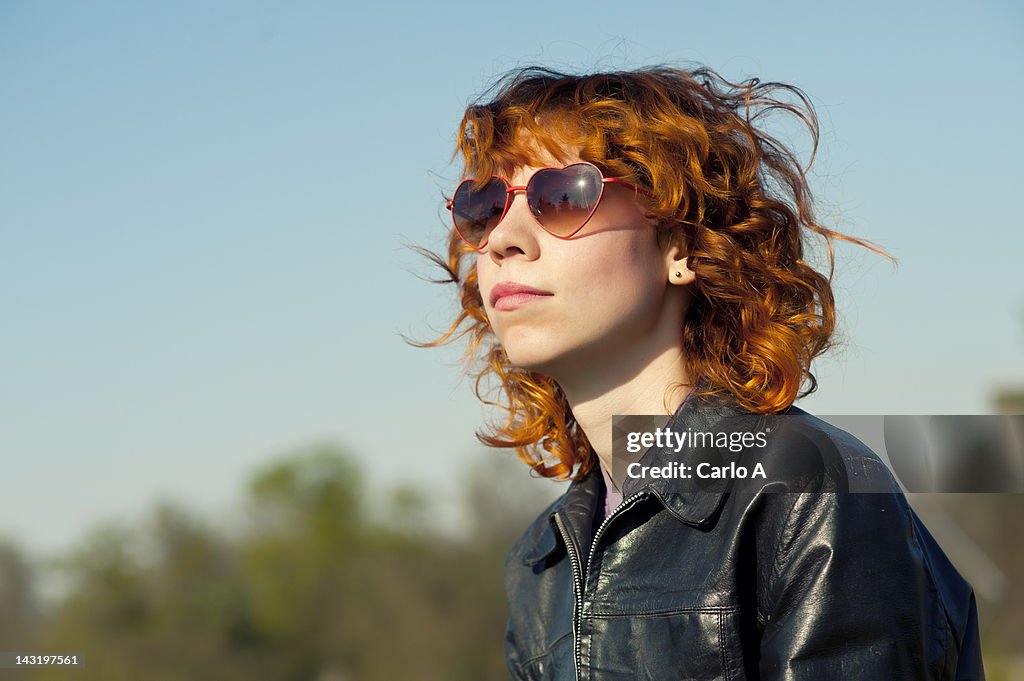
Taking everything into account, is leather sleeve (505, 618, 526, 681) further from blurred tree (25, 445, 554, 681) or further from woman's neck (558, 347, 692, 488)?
blurred tree (25, 445, 554, 681)

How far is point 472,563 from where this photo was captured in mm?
23062

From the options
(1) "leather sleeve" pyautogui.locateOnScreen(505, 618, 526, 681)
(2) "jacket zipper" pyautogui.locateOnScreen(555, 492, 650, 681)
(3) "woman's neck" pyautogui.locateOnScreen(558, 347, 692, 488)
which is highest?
(3) "woman's neck" pyautogui.locateOnScreen(558, 347, 692, 488)

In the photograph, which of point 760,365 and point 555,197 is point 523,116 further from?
point 760,365

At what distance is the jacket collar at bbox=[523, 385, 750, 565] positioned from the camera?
2.09 metres

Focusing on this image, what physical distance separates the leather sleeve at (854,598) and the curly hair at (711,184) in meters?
0.39

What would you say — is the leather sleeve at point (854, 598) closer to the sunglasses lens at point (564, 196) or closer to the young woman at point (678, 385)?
the young woman at point (678, 385)

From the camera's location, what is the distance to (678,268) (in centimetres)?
242

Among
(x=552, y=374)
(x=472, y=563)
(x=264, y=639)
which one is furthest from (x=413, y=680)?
(x=552, y=374)

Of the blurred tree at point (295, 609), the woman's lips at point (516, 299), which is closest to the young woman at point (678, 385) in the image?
the woman's lips at point (516, 299)

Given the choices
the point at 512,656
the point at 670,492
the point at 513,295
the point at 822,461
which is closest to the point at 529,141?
the point at 513,295

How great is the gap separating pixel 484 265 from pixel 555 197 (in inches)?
10.8

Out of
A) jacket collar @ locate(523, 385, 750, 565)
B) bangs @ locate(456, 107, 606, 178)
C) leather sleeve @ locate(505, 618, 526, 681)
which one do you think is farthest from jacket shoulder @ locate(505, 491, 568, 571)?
bangs @ locate(456, 107, 606, 178)

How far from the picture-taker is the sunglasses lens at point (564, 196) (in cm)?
229

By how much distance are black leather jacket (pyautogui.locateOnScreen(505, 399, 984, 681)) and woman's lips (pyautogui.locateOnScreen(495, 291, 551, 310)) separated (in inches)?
16.5
